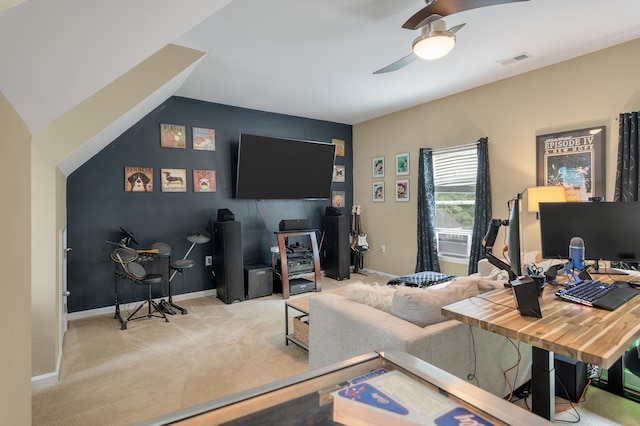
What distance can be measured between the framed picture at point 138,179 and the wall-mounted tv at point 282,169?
1101 millimetres

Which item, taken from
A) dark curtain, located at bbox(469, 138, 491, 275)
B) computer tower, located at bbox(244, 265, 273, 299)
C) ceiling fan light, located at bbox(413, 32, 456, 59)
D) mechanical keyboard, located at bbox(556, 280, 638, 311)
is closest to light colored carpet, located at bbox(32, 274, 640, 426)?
computer tower, located at bbox(244, 265, 273, 299)

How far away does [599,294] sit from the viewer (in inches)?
67.9

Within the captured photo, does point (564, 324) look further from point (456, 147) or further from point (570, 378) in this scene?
point (456, 147)

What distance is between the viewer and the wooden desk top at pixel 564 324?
1.17 metres

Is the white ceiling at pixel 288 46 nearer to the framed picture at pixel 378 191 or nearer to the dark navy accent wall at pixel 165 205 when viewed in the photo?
the dark navy accent wall at pixel 165 205

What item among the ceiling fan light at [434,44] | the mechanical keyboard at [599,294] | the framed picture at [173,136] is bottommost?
the mechanical keyboard at [599,294]

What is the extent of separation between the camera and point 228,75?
3715mm

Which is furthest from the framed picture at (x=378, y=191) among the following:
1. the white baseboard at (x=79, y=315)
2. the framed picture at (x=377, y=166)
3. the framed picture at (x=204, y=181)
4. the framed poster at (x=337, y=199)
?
the white baseboard at (x=79, y=315)

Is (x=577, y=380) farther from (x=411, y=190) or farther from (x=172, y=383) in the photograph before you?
(x=411, y=190)

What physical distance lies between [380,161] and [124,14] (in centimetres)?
497

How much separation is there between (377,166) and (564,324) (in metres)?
4.51

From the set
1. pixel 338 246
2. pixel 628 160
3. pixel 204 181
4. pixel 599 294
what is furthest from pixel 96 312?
pixel 628 160

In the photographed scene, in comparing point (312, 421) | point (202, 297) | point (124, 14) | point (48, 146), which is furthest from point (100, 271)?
point (312, 421)

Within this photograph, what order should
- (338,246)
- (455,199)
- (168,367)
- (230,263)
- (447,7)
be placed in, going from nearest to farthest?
(447,7)
(168,367)
(230,263)
(455,199)
(338,246)
